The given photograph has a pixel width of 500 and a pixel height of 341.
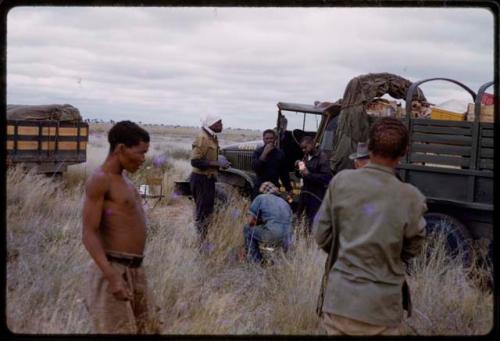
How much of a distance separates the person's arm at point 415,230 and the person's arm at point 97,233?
159 cm

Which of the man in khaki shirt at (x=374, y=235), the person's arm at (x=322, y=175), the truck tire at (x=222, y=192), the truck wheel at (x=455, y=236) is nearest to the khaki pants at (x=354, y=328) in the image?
the man in khaki shirt at (x=374, y=235)

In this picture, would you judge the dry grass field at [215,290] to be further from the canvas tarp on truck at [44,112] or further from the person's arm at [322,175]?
the canvas tarp on truck at [44,112]

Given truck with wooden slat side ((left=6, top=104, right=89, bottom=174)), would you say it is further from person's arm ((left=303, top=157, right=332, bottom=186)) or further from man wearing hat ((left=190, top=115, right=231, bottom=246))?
person's arm ((left=303, top=157, right=332, bottom=186))

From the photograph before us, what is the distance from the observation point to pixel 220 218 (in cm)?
901

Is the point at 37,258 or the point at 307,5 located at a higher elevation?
the point at 307,5

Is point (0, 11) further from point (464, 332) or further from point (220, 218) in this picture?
point (220, 218)

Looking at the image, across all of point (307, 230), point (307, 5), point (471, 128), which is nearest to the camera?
point (307, 5)

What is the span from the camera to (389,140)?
11.5 ft

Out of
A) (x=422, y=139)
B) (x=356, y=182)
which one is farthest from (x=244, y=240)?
(x=356, y=182)

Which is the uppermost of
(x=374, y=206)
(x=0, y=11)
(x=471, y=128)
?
(x=0, y=11)

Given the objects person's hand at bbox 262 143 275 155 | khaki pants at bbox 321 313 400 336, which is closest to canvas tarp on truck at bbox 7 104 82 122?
person's hand at bbox 262 143 275 155

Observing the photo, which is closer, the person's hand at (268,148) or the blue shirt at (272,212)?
the blue shirt at (272,212)

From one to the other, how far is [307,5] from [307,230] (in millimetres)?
4635

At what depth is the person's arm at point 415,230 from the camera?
136 inches
